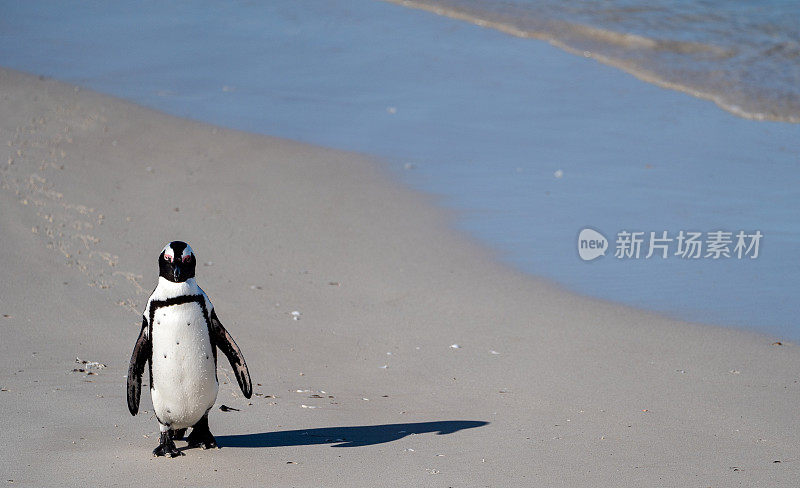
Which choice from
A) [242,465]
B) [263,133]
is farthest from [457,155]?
[242,465]

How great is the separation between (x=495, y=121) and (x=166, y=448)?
217 inches

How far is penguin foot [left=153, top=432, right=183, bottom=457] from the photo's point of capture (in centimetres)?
367

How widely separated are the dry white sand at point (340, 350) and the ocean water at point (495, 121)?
41 cm

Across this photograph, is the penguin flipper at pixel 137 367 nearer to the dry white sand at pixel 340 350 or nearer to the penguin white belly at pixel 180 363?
the penguin white belly at pixel 180 363

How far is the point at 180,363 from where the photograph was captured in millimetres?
3646

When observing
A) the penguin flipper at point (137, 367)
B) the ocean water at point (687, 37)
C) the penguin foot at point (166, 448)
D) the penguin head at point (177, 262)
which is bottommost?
the penguin foot at point (166, 448)

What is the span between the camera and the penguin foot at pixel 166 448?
3666mm

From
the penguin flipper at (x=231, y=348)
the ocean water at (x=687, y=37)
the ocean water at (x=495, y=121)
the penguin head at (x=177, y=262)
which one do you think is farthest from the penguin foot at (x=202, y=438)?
the ocean water at (x=687, y=37)

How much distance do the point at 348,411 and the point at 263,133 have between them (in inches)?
170

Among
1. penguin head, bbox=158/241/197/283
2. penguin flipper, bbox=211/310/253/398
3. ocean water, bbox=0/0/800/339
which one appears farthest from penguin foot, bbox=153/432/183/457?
ocean water, bbox=0/0/800/339

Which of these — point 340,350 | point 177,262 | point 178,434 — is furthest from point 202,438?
point 340,350

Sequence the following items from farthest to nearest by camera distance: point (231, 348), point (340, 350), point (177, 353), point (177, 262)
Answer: point (340, 350) < point (231, 348) < point (177, 353) < point (177, 262)

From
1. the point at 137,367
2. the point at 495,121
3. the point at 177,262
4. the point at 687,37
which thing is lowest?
the point at 137,367

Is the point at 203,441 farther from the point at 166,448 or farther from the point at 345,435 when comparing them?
the point at 345,435
